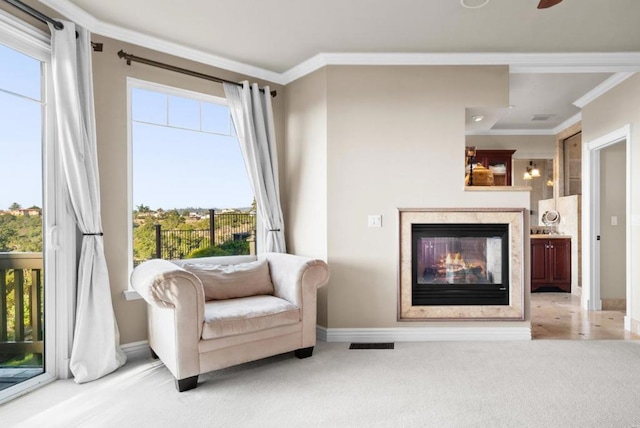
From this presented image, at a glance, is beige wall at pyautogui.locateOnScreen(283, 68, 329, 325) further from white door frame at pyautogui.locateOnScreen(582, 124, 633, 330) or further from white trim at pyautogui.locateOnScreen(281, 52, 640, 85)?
white door frame at pyautogui.locateOnScreen(582, 124, 633, 330)

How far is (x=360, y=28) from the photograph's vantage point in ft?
10.4

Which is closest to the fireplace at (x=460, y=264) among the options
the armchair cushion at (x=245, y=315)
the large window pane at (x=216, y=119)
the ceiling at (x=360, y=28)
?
the ceiling at (x=360, y=28)

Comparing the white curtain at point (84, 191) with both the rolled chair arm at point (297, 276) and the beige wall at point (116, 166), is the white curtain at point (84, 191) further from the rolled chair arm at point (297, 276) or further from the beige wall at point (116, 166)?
the rolled chair arm at point (297, 276)

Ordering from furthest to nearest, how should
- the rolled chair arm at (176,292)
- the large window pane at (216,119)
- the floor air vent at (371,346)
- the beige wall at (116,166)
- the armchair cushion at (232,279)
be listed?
the large window pane at (216,119), the floor air vent at (371,346), the armchair cushion at (232,279), the beige wall at (116,166), the rolled chair arm at (176,292)

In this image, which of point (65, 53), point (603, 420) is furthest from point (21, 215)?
point (603, 420)

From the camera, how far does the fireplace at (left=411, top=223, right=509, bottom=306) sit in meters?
3.73

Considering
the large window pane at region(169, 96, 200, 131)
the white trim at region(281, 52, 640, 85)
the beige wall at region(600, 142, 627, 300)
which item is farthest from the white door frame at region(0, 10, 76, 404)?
the beige wall at region(600, 142, 627, 300)

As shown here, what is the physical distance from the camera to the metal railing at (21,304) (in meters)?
2.65

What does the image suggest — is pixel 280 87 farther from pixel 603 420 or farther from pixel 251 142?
pixel 603 420

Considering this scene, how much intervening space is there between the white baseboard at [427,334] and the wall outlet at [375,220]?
0.97 meters

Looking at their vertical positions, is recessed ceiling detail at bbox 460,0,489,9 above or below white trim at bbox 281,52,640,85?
above

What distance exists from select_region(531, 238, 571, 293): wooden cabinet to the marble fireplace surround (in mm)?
2863

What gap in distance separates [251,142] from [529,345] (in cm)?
312

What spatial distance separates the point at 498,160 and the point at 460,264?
11.8ft
